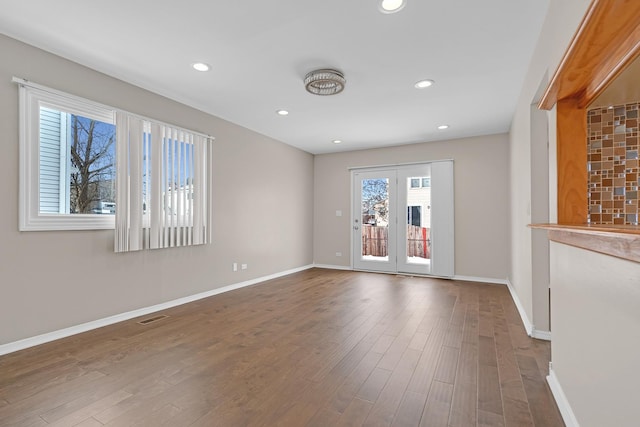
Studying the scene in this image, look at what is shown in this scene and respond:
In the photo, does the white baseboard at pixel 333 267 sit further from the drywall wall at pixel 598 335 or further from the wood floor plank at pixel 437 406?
the drywall wall at pixel 598 335

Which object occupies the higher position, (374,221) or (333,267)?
(374,221)

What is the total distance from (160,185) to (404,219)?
14.3 ft

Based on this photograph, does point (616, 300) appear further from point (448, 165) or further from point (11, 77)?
point (448, 165)

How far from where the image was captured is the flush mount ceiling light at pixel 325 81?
300 cm

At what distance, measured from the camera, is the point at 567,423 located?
1.56m

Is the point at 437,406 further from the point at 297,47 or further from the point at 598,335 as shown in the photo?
the point at 297,47

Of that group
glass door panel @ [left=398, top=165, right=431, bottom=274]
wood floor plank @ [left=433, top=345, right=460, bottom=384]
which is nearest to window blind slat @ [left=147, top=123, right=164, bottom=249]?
wood floor plank @ [left=433, top=345, right=460, bottom=384]

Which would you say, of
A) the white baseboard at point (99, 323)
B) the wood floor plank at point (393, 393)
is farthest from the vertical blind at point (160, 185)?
the wood floor plank at point (393, 393)

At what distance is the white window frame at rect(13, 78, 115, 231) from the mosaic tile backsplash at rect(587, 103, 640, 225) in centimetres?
416

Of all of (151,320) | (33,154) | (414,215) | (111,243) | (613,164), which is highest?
(33,154)

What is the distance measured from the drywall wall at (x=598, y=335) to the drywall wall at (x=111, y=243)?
3.85 m

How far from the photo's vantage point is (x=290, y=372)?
214cm

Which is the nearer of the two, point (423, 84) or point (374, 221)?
point (423, 84)

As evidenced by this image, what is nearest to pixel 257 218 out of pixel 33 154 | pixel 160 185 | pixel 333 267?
pixel 160 185
